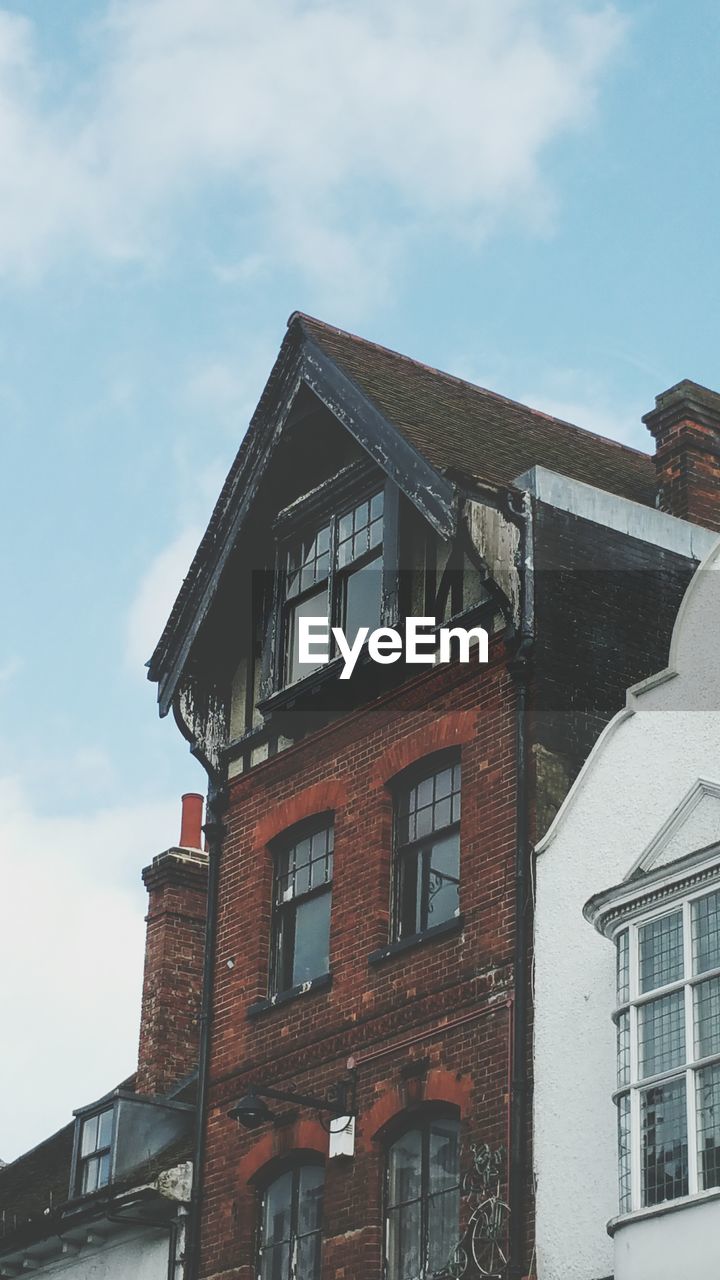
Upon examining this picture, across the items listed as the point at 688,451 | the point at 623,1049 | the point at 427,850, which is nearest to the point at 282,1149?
the point at 427,850

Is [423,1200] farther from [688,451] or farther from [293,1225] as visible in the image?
[688,451]

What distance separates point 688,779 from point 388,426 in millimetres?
5549

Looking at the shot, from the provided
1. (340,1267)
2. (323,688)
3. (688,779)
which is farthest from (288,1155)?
(688,779)

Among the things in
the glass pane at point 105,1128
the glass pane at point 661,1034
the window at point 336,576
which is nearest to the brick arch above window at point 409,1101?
the glass pane at point 661,1034

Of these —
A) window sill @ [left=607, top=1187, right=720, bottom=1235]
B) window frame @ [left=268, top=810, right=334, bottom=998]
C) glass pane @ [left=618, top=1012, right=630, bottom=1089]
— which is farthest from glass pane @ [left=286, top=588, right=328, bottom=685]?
window sill @ [left=607, top=1187, right=720, bottom=1235]

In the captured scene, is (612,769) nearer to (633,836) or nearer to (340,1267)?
(633,836)

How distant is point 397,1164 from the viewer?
748 inches

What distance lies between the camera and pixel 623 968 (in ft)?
54.3

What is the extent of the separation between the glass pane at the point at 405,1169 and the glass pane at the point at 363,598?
17.4 ft

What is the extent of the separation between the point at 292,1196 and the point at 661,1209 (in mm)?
5989

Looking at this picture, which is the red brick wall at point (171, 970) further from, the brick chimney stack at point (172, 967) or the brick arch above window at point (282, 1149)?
the brick arch above window at point (282, 1149)

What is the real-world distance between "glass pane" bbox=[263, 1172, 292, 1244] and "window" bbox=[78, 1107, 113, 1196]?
12.0ft

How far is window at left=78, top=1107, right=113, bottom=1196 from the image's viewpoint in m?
23.8

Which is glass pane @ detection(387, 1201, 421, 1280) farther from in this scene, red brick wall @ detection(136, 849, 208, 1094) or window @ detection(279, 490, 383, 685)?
red brick wall @ detection(136, 849, 208, 1094)
